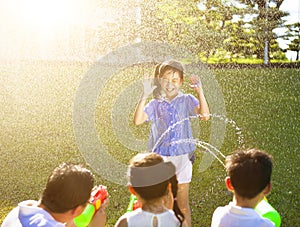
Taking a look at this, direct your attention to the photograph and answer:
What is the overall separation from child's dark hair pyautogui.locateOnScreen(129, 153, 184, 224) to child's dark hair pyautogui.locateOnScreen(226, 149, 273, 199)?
0.32 m

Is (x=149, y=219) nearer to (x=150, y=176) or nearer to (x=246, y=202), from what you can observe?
(x=150, y=176)

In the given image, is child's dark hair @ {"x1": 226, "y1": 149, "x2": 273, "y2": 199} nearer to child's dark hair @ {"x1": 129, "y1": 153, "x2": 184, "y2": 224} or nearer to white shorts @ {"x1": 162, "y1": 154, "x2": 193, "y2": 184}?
child's dark hair @ {"x1": 129, "y1": 153, "x2": 184, "y2": 224}

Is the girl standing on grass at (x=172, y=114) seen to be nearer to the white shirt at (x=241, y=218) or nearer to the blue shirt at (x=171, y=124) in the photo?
the blue shirt at (x=171, y=124)

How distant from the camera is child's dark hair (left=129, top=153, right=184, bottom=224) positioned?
2.69 meters

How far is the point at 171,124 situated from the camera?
3.98 m

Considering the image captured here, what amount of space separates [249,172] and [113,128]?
6.42 metres

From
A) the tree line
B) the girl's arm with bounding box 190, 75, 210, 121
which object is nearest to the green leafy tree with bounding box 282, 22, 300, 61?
the tree line

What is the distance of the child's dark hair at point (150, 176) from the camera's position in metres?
2.69

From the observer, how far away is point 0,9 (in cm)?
1802

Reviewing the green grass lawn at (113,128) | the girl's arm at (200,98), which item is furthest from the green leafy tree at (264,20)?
the girl's arm at (200,98)

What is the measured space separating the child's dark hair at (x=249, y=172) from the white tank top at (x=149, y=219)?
0.34 meters

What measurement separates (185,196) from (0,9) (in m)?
15.3

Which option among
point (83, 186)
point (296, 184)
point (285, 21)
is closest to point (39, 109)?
point (296, 184)

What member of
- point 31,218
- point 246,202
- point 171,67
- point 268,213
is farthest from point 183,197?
point 31,218
